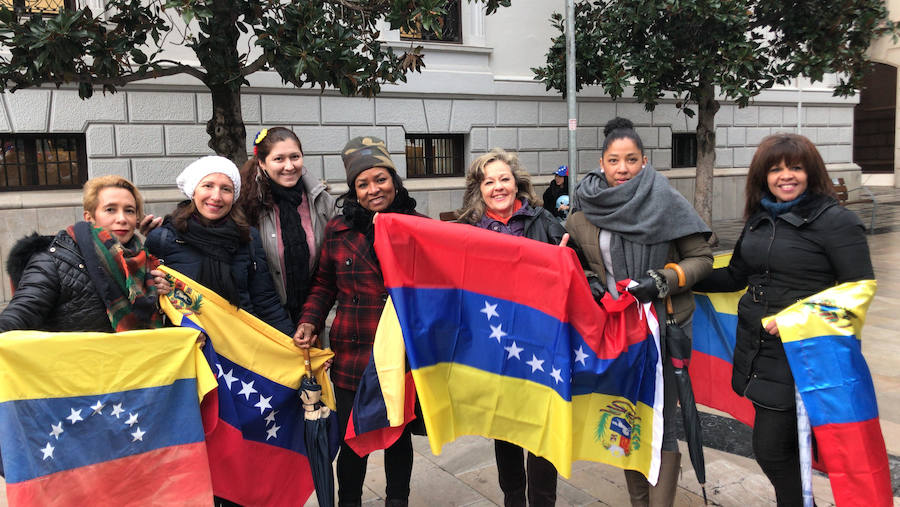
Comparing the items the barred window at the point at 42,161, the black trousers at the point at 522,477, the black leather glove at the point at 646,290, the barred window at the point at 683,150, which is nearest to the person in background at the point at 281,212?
the black trousers at the point at 522,477

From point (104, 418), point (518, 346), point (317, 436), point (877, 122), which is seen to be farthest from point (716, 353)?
point (877, 122)

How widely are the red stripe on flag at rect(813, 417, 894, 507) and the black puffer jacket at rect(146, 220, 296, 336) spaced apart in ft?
8.15

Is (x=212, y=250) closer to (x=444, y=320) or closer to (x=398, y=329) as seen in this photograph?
(x=398, y=329)

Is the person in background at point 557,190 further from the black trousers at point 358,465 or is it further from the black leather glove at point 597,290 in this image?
the black trousers at point 358,465

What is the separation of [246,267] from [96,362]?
0.76 m

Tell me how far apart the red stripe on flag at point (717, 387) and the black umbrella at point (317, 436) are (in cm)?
207

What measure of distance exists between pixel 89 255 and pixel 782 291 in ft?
9.63

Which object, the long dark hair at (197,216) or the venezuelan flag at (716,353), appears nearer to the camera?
the long dark hair at (197,216)

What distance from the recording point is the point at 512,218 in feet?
10.8

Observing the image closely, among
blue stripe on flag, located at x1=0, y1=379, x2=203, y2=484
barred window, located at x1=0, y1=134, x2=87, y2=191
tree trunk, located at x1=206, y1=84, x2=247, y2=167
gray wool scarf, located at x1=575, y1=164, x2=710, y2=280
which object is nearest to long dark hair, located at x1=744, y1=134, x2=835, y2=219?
gray wool scarf, located at x1=575, y1=164, x2=710, y2=280

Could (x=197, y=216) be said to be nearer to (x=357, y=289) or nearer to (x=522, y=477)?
(x=357, y=289)

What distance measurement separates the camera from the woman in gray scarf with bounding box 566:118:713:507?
3.02 metres

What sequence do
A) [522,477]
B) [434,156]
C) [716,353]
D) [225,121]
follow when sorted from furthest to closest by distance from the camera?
[434,156], [225,121], [716,353], [522,477]

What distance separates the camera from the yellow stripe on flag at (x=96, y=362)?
2.60 metres
